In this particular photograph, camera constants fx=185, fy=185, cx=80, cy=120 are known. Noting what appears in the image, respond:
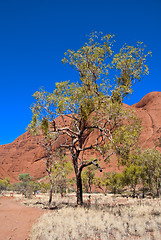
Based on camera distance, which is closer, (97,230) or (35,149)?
(97,230)

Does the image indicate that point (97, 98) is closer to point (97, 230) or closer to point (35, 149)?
point (97, 230)

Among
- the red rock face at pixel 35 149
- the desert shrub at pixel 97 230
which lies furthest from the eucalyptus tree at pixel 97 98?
the red rock face at pixel 35 149

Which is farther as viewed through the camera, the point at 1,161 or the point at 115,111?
the point at 1,161

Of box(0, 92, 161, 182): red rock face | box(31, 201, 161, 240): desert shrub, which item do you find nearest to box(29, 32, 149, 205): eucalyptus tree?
box(31, 201, 161, 240): desert shrub

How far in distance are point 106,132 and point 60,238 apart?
874 centimetres

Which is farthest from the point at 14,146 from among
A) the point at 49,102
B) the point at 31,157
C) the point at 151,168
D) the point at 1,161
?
the point at 49,102

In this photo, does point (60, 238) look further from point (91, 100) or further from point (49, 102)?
point (49, 102)

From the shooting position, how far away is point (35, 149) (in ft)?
376

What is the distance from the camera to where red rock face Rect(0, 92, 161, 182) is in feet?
283

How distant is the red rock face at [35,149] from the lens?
86375 mm

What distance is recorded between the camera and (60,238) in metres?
7.65

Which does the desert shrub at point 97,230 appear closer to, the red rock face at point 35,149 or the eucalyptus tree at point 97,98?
the eucalyptus tree at point 97,98

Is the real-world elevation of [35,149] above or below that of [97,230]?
above

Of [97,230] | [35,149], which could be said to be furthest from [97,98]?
[35,149]
